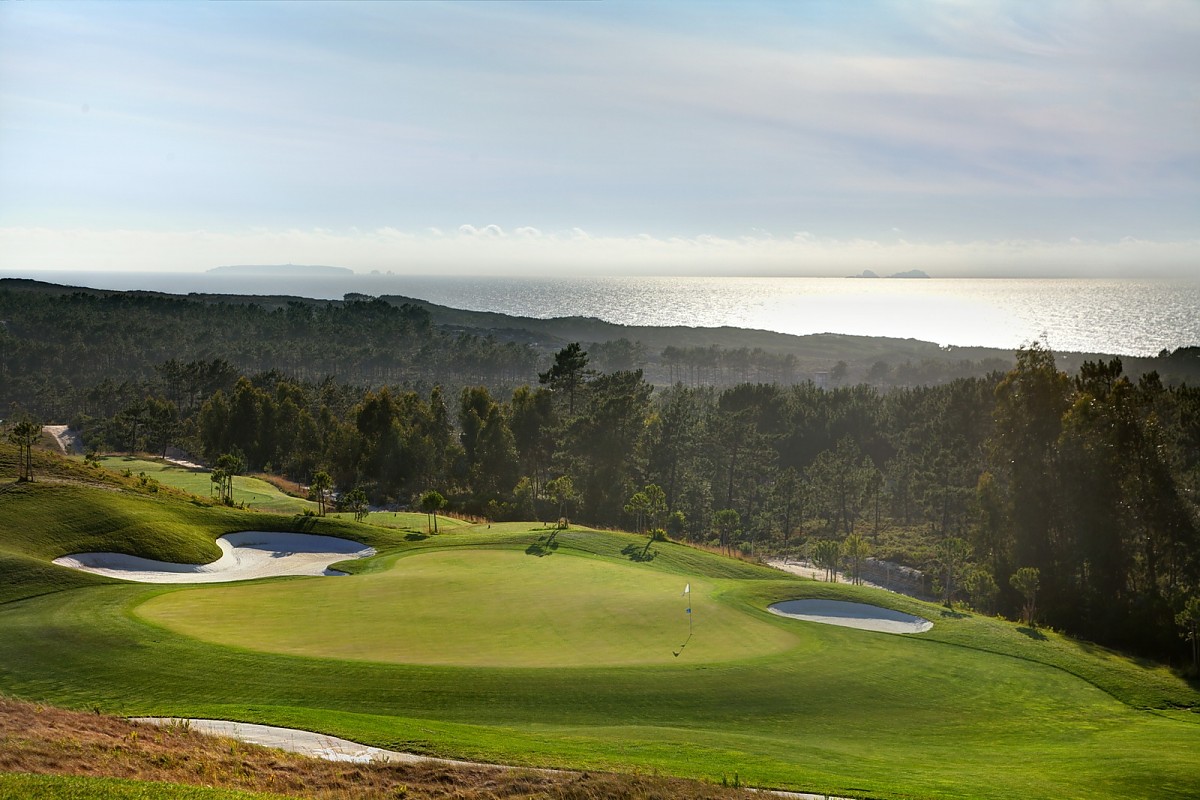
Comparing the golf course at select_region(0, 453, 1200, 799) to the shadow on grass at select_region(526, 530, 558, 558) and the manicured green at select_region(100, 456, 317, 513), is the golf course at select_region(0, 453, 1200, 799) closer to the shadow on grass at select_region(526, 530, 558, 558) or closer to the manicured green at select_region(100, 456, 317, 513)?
the shadow on grass at select_region(526, 530, 558, 558)

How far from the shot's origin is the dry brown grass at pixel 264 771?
12617mm

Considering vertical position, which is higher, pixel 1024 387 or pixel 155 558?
pixel 1024 387

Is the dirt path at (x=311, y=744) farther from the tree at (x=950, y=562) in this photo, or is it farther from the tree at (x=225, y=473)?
the tree at (x=950, y=562)

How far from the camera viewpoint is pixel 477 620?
24859 mm

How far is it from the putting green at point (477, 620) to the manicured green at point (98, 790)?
9.45 meters

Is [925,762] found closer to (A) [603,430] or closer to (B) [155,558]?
(B) [155,558]

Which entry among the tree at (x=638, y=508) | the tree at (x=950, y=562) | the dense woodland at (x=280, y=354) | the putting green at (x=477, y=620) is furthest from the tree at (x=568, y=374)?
the putting green at (x=477, y=620)

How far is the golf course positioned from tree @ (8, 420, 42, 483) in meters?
5.07

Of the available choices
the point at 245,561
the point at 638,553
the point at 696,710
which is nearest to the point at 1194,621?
the point at 696,710

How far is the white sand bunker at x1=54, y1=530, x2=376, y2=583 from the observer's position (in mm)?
30906

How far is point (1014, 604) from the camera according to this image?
48.3 m

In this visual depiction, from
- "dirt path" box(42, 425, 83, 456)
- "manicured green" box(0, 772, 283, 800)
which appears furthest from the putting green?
"dirt path" box(42, 425, 83, 456)

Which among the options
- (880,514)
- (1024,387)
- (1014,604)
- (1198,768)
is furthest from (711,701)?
(880,514)

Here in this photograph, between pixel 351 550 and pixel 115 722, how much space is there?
2250cm
